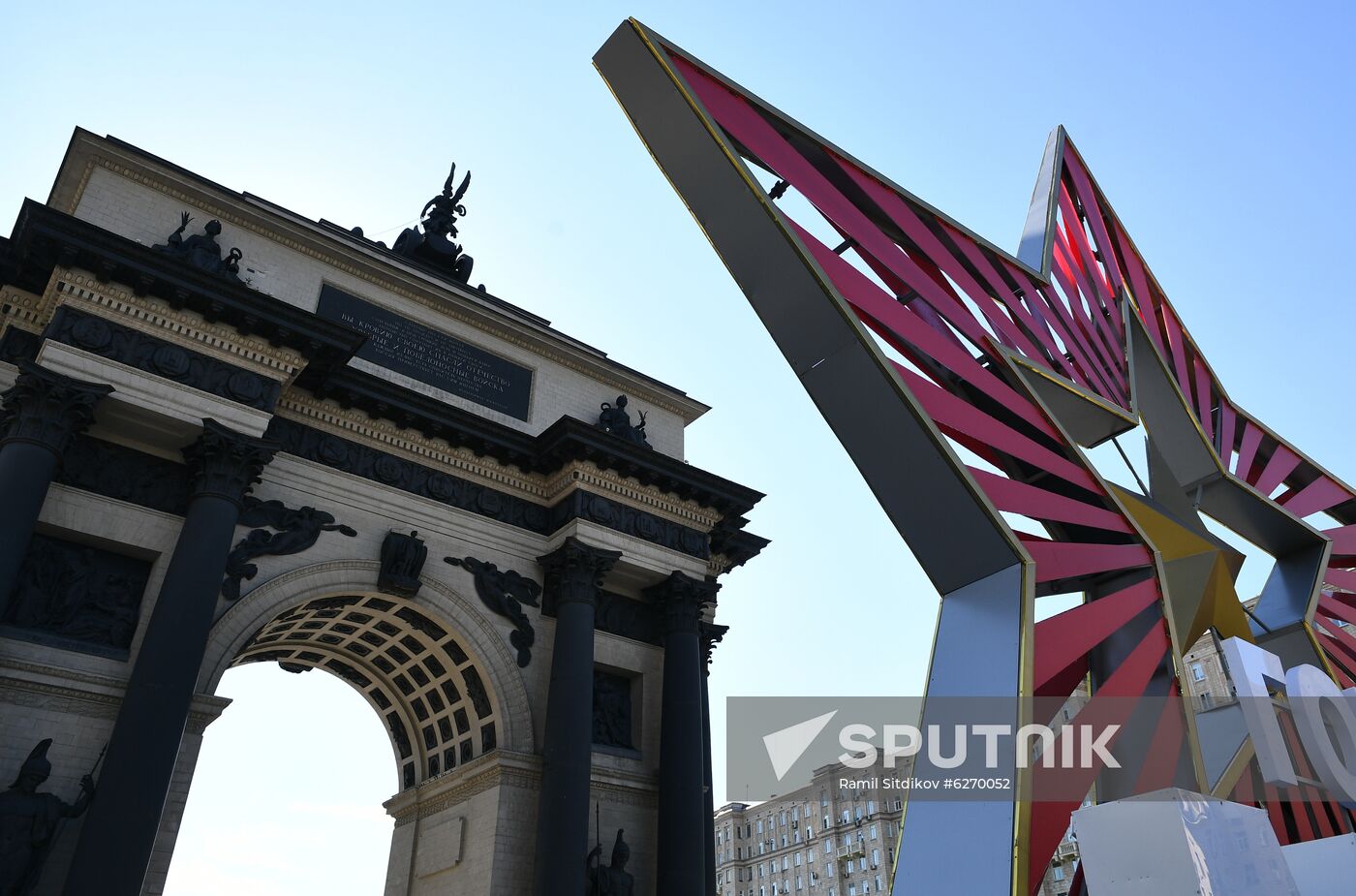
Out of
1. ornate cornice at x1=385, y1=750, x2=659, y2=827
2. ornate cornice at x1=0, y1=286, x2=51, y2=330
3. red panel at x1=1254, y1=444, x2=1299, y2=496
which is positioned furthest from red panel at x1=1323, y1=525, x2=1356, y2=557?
ornate cornice at x1=0, y1=286, x2=51, y2=330

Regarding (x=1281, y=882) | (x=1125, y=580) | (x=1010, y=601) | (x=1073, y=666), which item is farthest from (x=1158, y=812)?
(x=1125, y=580)

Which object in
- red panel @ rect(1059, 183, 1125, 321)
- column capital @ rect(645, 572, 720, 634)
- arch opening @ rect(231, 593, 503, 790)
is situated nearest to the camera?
red panel @ rect(1059, 183, 1125, 321)

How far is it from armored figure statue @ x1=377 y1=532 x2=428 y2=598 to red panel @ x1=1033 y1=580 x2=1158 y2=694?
15078 millimetres

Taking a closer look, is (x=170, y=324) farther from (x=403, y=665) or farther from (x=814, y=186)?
(x=814, y=186)

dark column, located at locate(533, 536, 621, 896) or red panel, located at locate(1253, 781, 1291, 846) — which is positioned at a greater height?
dark column, located at locate(533, 536, 621, 896)

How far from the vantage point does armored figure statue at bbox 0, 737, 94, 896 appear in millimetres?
14812

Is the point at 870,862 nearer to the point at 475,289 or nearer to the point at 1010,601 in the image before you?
the point at 475,289

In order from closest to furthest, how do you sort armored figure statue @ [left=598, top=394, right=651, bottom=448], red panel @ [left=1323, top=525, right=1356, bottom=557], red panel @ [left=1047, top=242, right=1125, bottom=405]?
1. red panel @ [left=1047, top=242, right=1125, bottom=405]
2. red panel @ [left=1323, top=525, right=1356, bottom=557]
3. armored figure statue @ [left=598, top=394, right=651, bottom=448]

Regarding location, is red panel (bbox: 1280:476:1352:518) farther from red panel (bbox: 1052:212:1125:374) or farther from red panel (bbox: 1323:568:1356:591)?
red panel (bbox: 1052:212:1125:374)

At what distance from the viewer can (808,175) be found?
38.2 feet

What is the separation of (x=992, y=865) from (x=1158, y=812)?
6.89 ft

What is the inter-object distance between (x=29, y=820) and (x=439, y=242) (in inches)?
682

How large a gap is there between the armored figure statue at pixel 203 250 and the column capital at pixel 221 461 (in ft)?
11.4

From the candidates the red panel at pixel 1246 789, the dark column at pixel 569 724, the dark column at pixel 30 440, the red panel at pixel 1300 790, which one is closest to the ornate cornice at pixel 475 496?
the dark column at pixel 569 724
